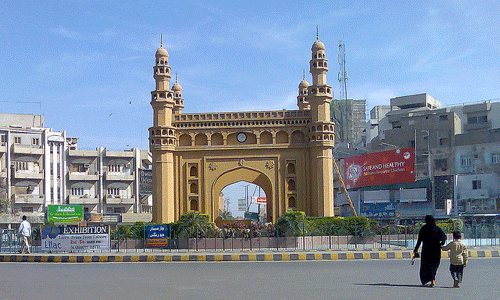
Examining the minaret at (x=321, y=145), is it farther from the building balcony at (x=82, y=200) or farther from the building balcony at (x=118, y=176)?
the building balcony at (x=82, y=200)

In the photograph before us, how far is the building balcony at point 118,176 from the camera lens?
67.8 m

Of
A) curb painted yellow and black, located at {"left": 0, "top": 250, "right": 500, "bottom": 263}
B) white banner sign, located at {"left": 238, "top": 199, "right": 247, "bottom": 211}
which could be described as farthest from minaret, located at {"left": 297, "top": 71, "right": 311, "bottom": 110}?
white banner sign, located at {"left": 238, "top": 199, "right": 247, "bottom": 211}

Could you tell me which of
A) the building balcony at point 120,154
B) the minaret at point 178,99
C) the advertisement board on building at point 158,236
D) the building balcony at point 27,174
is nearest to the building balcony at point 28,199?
the building balcony at point 27,174

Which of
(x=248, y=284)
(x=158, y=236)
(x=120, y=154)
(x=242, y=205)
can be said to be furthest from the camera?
(x=242, y=205)

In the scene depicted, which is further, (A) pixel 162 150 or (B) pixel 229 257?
(A) pixel 162 150

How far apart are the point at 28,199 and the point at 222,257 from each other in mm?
44144

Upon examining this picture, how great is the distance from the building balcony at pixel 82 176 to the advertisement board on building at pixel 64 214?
1416cm

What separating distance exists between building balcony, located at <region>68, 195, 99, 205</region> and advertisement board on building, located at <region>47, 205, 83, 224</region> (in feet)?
44.2

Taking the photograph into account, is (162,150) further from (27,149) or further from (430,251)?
(430,251)

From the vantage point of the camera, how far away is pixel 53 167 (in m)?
65.1

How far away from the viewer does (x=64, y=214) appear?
5222 centimetres

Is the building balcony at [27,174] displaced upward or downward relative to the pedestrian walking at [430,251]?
upward

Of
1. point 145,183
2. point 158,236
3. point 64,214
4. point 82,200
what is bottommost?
point 158,236

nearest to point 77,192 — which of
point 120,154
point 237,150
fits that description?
point 120,154
